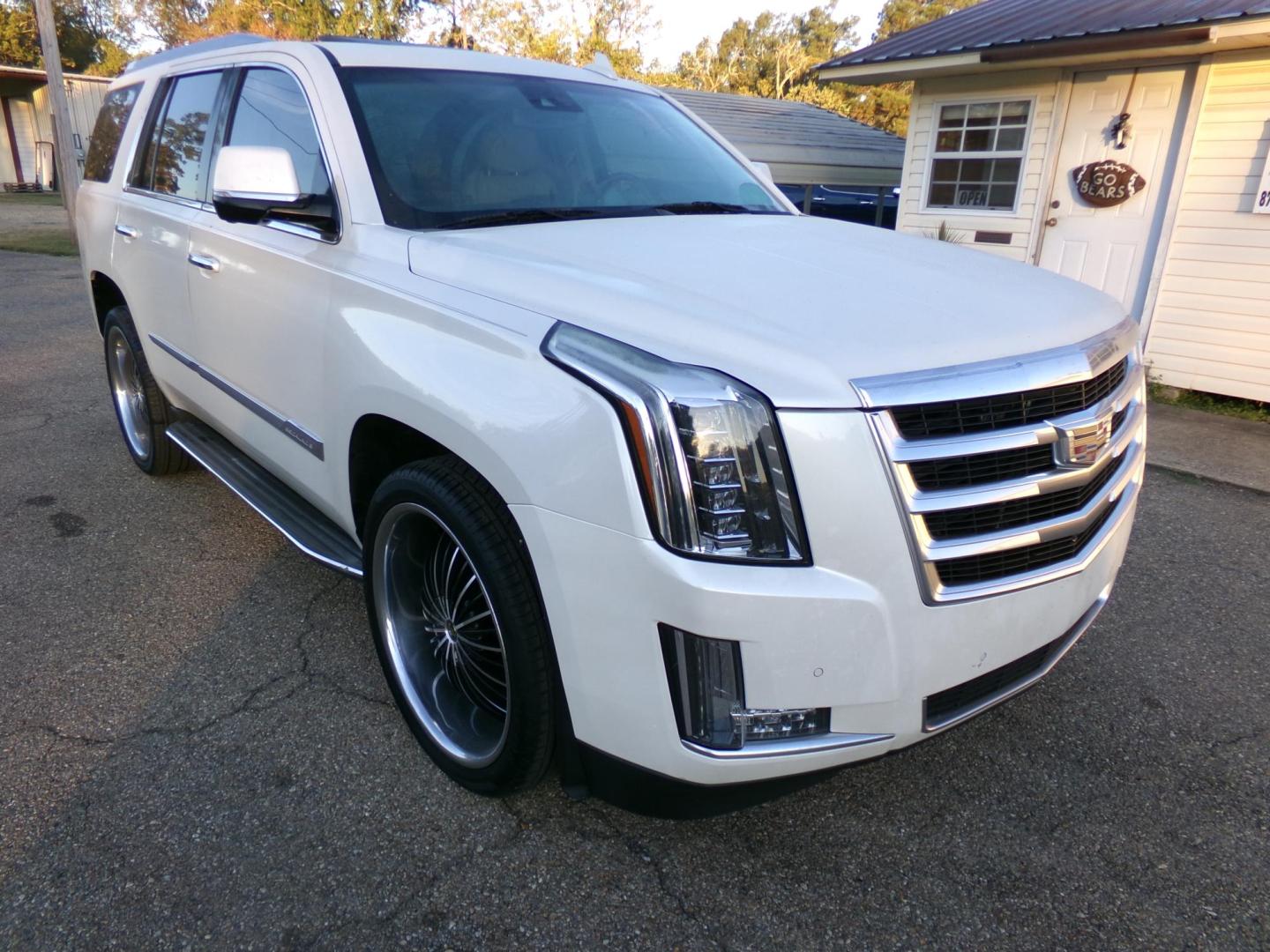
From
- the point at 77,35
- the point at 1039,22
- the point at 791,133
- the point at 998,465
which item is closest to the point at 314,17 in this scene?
the point at 77,35

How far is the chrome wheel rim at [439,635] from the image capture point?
2.36 metres

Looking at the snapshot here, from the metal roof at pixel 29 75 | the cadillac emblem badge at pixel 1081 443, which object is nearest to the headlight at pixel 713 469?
the cadillac emblem badge at pixel 1081 443

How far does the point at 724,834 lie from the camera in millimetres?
2258

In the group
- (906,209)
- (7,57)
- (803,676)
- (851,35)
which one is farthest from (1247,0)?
(851,35)

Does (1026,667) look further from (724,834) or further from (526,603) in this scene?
(526,603)

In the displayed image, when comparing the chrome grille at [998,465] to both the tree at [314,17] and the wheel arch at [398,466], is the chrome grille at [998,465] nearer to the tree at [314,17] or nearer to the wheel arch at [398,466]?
the wheel arch at [398,466]

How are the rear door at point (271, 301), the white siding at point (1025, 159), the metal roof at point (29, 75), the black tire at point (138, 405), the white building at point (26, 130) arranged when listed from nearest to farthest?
1. the rear door at point (271, 301)
2. the black tire at point (138, 405)
3. the white siding at point (1025, 159)
4. the metal roof at point (29, 75)
5. the white building at point (26, 130)

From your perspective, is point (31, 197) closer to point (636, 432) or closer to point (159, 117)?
point (159, 117)

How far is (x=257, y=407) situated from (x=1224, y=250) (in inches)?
296

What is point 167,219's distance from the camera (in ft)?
12.0

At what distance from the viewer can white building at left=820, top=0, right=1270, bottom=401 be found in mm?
6957

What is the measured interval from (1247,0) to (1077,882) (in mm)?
7245

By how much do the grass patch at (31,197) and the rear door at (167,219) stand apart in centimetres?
2446

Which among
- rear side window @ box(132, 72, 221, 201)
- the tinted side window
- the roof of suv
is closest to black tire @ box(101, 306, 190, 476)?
rear side window @ box(132, 72, 221, 201)
